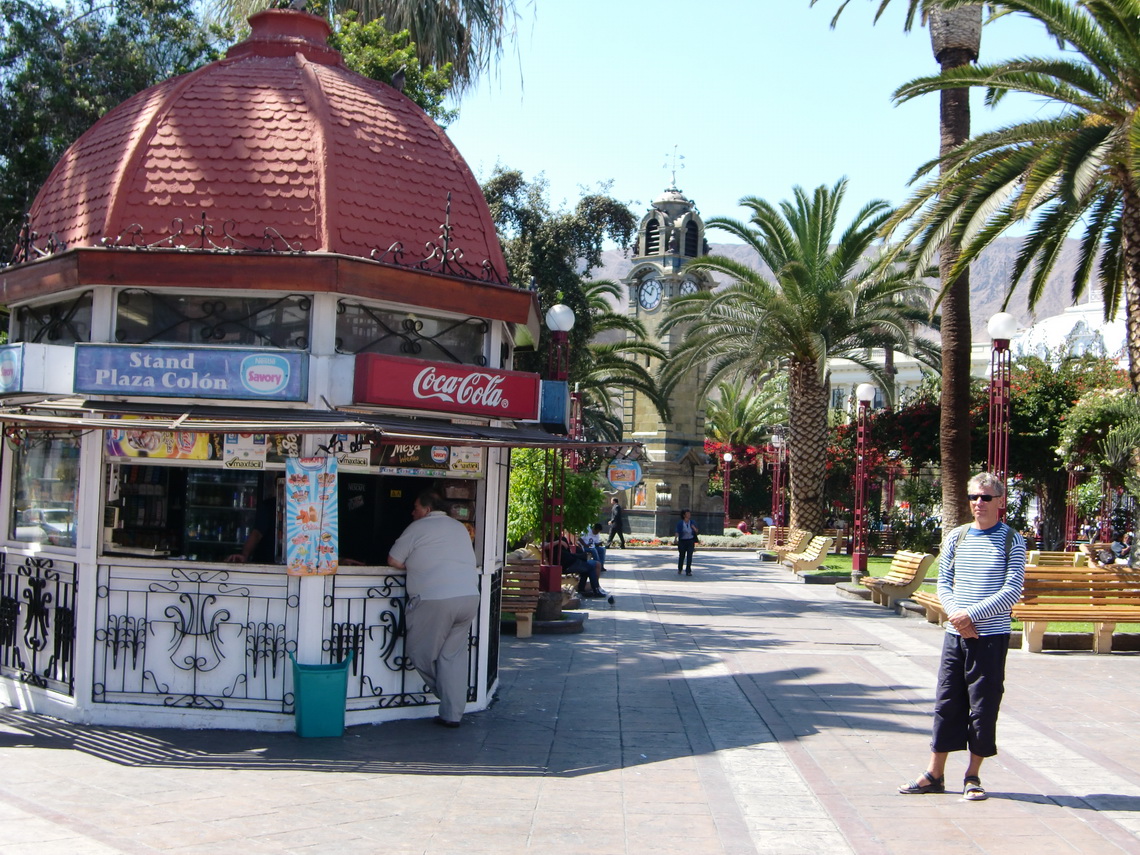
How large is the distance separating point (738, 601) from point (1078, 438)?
8.50 metres

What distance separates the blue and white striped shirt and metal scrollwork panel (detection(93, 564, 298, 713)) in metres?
4.45

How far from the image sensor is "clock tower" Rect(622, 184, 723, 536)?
57.7 meters

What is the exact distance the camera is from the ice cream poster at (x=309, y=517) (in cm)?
813

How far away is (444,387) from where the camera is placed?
8445 mm

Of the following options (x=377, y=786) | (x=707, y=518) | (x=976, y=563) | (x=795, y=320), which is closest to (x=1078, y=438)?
(x=795, y=320)

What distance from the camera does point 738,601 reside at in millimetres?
20234

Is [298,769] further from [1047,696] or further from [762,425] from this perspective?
[762,425]

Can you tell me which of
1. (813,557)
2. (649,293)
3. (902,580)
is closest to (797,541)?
(813,557)

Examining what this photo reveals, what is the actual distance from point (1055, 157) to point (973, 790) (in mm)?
9258

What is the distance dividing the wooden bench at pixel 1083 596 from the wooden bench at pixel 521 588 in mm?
5499

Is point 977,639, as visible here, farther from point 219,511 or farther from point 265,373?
point 219,511

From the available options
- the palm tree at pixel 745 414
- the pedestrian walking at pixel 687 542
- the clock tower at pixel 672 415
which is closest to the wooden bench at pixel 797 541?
the pedestrian walking at pixel 687 542

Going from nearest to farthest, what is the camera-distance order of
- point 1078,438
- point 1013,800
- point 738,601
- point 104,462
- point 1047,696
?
point 1013,800, point 104,462, point 1047,696, point 738,601, point 1078,438

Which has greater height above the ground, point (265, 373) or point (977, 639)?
point (265, 373)
